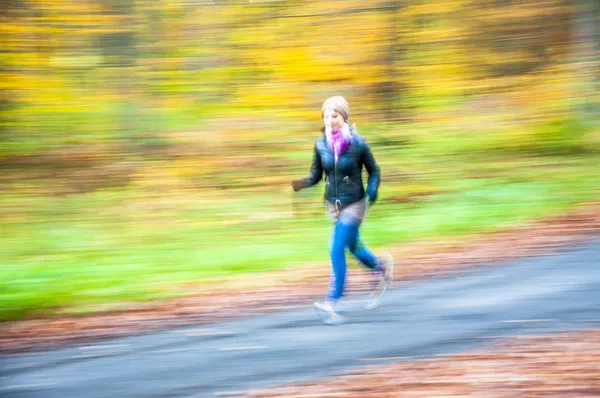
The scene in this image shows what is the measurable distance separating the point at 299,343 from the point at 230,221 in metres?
6.16

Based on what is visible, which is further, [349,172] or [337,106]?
[349,172]

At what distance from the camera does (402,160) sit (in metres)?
14.5

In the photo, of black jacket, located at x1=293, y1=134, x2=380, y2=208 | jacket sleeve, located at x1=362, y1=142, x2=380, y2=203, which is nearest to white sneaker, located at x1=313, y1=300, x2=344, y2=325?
black jacket, located at x1=293, y1=134, x2=380, y2=208

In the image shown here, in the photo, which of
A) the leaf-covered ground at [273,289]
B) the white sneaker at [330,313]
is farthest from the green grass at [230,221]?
the white sneaker at [330,313]

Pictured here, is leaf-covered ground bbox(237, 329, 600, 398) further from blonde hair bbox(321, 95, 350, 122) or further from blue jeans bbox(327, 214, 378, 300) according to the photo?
blonde hair bbox(321, 95, 350, 122)

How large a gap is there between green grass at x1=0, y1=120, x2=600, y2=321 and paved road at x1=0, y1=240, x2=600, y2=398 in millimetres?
1747

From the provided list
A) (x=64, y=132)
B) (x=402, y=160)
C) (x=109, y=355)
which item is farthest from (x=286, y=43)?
(x=109, y=355)

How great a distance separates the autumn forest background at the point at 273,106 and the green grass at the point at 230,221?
7 centimetres

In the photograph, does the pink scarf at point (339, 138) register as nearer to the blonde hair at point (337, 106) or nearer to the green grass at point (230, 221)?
the blonde hair at point (337, 106)

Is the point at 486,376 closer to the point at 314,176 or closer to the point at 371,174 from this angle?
the point at 371,174

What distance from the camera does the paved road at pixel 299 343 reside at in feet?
16.5

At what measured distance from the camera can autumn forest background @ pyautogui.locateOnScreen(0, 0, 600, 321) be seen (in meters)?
12.6

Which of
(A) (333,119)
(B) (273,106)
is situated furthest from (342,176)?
(B) (273,106)

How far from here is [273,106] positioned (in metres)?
15.6
